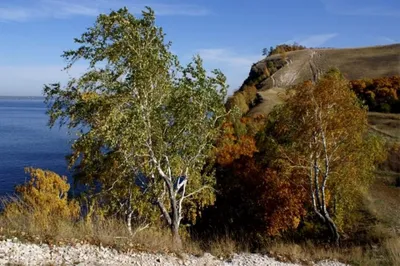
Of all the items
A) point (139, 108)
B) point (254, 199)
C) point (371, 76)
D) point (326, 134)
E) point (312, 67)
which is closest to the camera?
point (139, 108)

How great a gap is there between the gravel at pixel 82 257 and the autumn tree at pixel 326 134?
38.9ft

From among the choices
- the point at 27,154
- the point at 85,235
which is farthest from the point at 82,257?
the point at 27,154

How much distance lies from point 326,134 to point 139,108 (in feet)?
42.4

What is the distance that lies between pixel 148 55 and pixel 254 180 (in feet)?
76.1

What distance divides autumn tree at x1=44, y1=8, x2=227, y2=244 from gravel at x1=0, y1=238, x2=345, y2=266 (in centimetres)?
256

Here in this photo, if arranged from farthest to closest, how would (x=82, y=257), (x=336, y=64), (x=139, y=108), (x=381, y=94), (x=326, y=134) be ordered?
(x=336, y=64)
(x=381, y=94)
(x=326, y=134)
(x=139, y=108)
(x=82, y=257)

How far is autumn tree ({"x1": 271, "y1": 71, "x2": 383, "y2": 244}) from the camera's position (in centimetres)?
2377

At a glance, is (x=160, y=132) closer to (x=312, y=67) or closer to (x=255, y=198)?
(x=255, y=198)

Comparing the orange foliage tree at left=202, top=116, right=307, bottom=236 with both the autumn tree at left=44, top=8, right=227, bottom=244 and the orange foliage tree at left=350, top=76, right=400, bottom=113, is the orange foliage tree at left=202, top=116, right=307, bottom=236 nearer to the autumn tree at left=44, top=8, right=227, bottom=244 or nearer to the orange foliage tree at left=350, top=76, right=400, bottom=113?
the autumn tree at left=44, top=8, right=227, bottom=244

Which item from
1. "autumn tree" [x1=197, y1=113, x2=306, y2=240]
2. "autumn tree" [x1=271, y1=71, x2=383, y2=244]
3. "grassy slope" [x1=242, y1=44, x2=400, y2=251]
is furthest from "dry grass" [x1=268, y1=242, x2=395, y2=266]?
"grassy slope" [x1=242, y1=44, x2=400, y2=251]

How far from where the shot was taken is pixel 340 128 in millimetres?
23875

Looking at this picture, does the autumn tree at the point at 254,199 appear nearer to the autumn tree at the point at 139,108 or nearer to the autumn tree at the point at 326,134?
the autumn tree at the point at 326,134

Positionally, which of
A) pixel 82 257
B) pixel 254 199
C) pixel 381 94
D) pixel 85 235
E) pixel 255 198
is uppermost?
pixel 381 94

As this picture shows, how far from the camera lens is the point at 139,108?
1599 centimetres
